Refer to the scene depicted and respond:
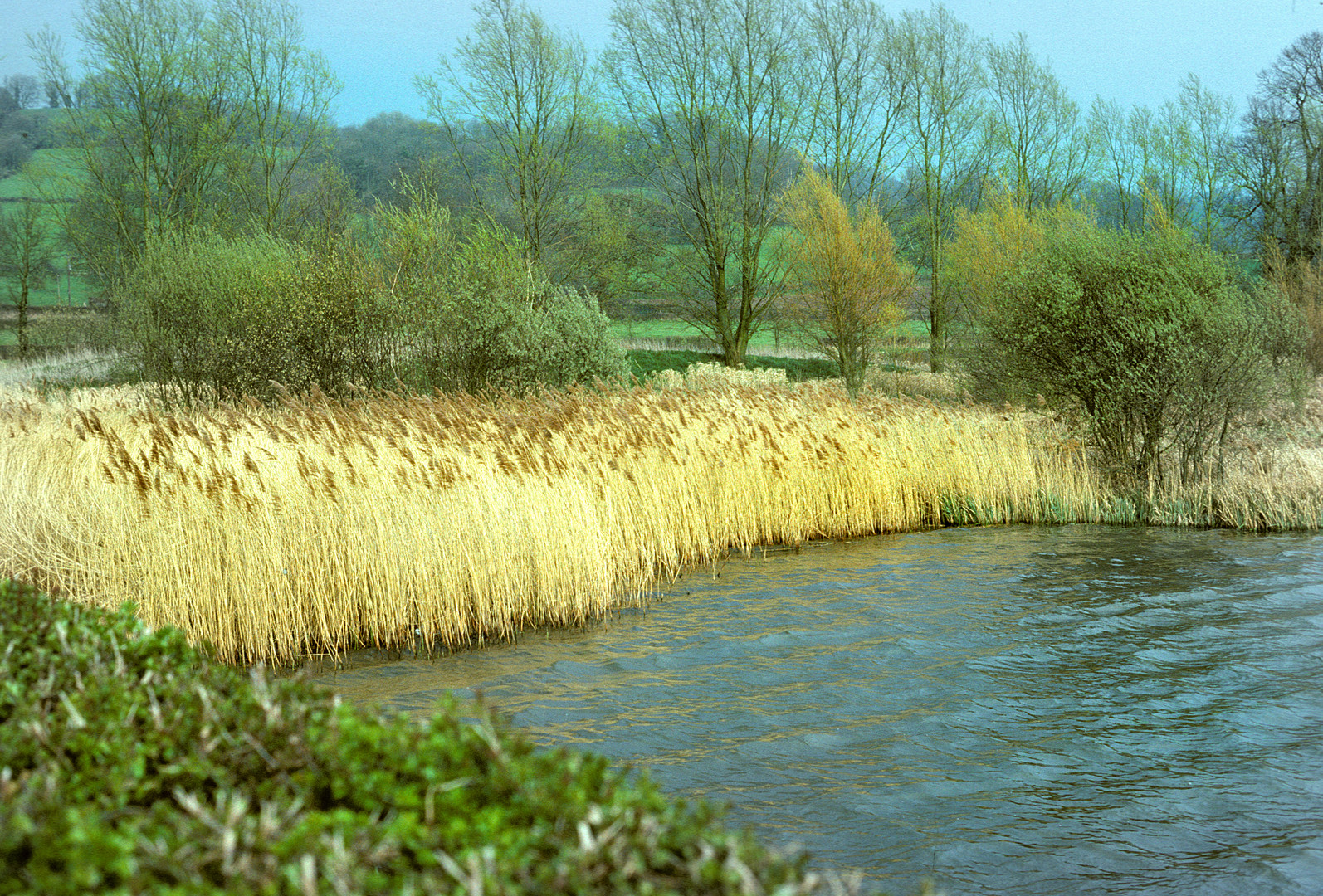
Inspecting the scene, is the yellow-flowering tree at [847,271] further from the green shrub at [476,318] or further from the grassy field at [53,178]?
the grassy field at [53,178]

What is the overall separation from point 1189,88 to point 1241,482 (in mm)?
26125

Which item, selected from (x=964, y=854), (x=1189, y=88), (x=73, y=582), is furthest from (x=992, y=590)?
(x=1189, y=88)

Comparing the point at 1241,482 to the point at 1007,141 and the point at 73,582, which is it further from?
the point at 1007,141

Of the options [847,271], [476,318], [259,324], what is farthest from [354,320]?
[847,271]

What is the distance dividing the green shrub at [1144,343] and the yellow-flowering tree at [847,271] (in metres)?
12.7

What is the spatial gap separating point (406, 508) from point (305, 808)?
5.69 meters

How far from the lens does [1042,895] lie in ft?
12.6

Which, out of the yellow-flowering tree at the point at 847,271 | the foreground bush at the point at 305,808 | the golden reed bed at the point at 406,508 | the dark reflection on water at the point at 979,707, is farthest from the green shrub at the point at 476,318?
the foreground bush at the point at 305,808

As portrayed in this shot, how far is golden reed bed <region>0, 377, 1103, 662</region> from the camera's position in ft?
21.4

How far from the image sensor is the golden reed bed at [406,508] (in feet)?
21.4

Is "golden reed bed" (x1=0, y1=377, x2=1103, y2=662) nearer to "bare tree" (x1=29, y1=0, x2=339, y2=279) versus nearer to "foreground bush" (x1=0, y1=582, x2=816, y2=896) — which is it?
"foreground bush" (x1=0, y1=582, x2=816, y2=896)

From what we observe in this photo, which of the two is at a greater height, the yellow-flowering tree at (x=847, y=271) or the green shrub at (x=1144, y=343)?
the yellow-flowering tree at (x=847, y=271)

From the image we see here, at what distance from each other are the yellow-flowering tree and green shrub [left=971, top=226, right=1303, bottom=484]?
12710 mm

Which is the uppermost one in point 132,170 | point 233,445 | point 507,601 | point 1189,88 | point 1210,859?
point 1189,88
